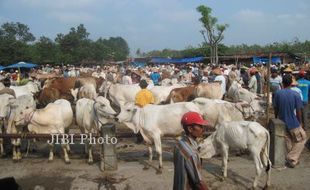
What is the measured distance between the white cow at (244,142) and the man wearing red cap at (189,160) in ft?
11.8

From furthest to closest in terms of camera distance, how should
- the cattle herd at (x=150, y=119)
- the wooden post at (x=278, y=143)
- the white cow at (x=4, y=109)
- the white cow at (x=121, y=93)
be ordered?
the white cow at (x=121, y=93) < the white cow at (x=4, y=109) < the wooden post at (x=278, y=143) < the cattle herd at (x=150, y=119)

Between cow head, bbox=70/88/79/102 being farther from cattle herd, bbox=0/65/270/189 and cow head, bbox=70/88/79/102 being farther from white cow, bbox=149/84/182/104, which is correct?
cattle herd, bbox=0/65/270/189

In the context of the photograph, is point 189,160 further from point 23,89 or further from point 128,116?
point 23,89

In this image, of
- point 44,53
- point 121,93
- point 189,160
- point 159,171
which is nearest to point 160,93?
point 121,93

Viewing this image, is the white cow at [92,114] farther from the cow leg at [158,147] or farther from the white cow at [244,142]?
the white cow at [244,142]

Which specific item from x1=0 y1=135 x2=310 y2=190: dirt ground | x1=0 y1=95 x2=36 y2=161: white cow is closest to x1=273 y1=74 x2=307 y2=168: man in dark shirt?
x1=0 y1=135 x2=310 y2=190: dirt ground

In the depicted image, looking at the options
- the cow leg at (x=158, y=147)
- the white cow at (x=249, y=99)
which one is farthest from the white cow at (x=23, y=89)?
the white cow at (x=249, y=99)

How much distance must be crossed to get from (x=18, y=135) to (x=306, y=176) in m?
6.70

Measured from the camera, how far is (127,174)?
8.41m

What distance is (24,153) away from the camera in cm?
1046

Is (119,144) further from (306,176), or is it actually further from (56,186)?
(306,176)

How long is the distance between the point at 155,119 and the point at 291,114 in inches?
121

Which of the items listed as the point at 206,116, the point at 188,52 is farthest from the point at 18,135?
the point at 188,52

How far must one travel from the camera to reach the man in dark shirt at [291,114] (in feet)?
27.2
